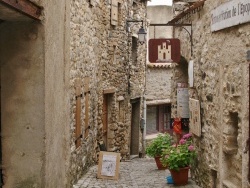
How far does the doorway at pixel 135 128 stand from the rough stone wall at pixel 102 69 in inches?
22.2

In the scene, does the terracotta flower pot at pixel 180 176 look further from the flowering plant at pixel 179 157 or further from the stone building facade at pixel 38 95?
the stone building facade at pixel 38 95

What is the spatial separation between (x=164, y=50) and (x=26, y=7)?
17.2 feet

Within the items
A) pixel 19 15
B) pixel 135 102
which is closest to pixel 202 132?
pixel 19 15

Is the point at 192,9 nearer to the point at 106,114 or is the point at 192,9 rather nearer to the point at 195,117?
the point at 195,117

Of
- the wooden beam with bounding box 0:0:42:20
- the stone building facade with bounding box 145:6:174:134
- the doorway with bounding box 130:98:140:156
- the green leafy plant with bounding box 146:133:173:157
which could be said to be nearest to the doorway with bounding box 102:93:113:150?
the green leafy plant with bounding box 146:133:173:157

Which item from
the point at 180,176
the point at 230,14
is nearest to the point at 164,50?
the point at 180,176

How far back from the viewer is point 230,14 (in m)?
5.85

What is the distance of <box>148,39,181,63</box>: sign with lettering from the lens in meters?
9.04

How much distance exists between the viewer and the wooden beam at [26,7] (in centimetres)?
377

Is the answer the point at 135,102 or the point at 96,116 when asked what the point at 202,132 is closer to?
the point at 96,116

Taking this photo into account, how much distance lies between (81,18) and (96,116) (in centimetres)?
286

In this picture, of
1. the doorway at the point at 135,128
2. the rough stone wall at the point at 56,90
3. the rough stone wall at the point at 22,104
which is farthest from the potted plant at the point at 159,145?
the doorway at the point at 135,128

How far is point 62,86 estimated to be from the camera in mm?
5273

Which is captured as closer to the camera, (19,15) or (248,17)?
(19,15)
